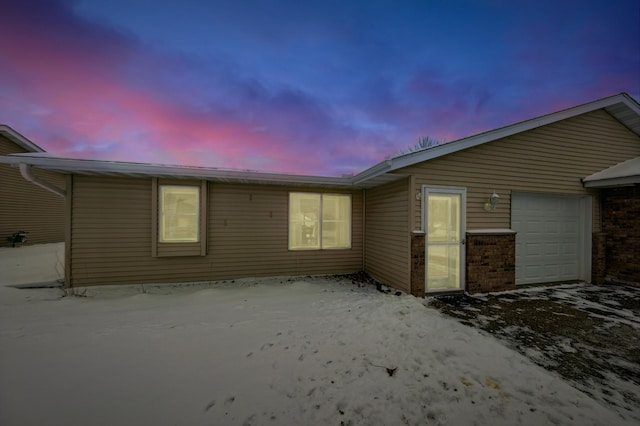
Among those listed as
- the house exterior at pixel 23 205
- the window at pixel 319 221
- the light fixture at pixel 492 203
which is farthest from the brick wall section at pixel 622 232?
the house exterior at pixel 23 205

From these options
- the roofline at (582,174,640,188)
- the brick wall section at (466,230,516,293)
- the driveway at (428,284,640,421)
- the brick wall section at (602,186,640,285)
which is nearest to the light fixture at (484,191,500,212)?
the brick wall section at (466,230,516,293)

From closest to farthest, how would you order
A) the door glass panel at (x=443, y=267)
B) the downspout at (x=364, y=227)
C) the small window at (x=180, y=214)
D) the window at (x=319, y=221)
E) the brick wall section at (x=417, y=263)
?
the brick wall section at (x=417, y=263) → the door glass panel at (x=443, y=267) → the small window at (x=180, y=214) → the window at (x=319, y=221) → the downspout at (x=364, y=227)

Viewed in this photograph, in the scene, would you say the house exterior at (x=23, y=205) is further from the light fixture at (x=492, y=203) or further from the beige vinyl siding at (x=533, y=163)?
the light fixture at (x=492, y=203)

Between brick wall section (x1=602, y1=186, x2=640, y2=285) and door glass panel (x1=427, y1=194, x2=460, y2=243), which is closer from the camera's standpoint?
door glass panel (x1=427, y1=194, x2=460, y2=243)

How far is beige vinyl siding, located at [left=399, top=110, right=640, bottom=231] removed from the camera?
17.8 ft

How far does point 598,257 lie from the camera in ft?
20.7

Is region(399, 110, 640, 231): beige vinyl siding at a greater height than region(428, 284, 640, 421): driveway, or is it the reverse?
region(399, 110, 640, 231): beige vinyl siding

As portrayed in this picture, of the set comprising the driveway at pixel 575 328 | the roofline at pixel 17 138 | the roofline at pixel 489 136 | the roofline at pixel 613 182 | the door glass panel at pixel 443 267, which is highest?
the roofline at pixel 17 138

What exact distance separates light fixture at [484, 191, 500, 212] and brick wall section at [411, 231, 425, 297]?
6.25ft

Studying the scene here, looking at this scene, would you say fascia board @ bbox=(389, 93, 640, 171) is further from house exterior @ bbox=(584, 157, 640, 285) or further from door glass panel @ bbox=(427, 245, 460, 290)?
door glass panel @ bbox=(427, 245, 460, 290)

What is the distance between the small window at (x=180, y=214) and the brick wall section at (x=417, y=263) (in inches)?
208

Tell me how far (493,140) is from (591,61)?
30.1ft

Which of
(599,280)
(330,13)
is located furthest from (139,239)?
(599,280)

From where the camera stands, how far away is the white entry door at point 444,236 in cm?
532
